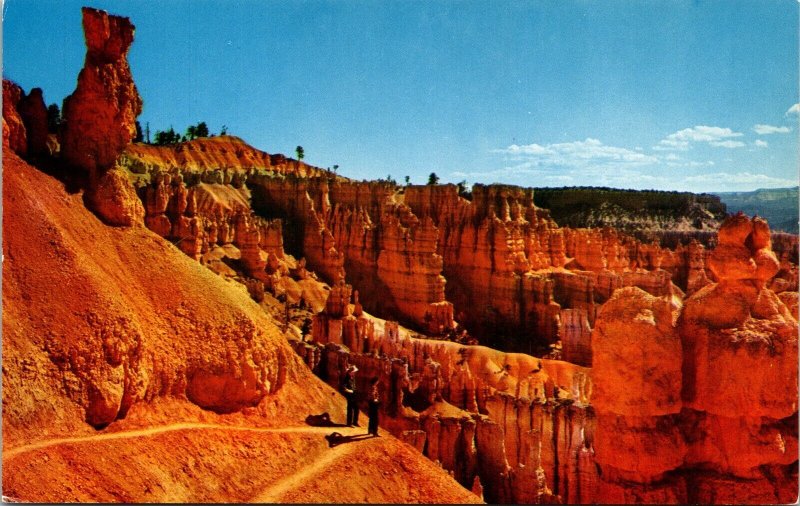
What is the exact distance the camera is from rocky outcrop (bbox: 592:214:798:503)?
10.6 meters

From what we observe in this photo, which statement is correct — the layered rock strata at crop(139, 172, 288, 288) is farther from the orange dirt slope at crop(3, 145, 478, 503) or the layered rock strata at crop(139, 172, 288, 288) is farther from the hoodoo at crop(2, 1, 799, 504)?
the orange dirt slope at crop(3, 145, 478, 503)

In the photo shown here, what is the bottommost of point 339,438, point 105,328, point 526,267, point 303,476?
point 303,476

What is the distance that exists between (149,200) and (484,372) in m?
18.3

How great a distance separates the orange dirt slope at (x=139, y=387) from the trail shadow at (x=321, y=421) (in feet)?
1.18

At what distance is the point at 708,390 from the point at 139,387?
10.6 metres

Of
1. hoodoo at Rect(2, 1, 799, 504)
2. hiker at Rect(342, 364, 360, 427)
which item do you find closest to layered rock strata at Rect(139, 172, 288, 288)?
hoodoo at Rect(2, 1, 799, 504)

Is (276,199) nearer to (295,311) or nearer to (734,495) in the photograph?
(295,311)

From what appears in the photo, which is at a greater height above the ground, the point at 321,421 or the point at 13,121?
the point at 13,121

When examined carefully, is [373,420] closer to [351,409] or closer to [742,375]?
[351,409]

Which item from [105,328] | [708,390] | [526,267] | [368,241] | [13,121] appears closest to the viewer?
[708,390]

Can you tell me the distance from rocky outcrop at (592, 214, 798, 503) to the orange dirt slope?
503 centimetres

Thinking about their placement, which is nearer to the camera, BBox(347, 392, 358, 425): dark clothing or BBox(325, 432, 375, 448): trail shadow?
BBox(325, 432, 375, 448): trail shadow

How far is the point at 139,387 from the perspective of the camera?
545 inches

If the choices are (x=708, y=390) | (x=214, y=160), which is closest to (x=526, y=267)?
(x=708, y=390)
